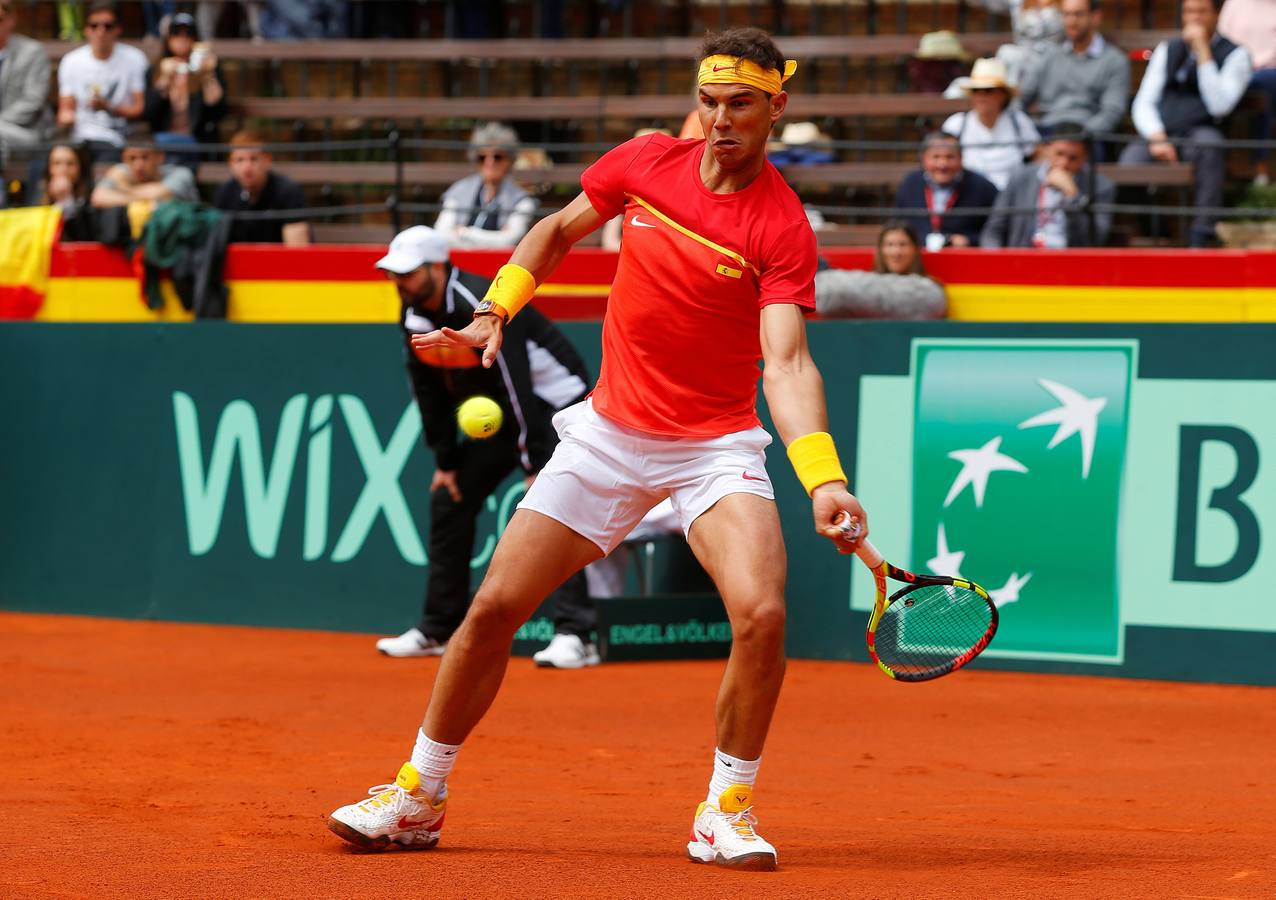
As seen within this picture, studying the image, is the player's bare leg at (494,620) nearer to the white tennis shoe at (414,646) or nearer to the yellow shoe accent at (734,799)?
the yellow shoe accent at (734,799)

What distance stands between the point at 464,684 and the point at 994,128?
26.5 ft

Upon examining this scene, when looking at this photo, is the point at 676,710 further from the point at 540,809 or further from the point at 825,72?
the point at 825,72

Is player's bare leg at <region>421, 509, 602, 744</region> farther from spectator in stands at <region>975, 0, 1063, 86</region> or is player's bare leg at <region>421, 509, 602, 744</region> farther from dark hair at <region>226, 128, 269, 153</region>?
spectator in stands at <region>975, 0, 1063, 86</region>

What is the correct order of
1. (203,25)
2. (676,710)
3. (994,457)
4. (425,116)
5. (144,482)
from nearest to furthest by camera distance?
1. (676,710)
2. (994,457)
3. (144,482)
4. (425,116)
5. (203,25)

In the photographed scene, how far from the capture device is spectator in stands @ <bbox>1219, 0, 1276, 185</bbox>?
11.9 metres

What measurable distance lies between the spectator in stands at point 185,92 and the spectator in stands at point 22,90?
824 mm

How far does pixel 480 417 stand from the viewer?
314 inches

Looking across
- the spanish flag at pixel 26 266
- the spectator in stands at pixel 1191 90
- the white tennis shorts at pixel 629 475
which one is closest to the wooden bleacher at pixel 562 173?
the spectator in stands at pixel 1191 90

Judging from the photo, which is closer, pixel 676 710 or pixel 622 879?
pixel 622 879

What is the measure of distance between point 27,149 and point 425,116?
3.29 metres

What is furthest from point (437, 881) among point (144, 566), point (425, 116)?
point (425, 116)

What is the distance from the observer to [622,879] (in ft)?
15.0

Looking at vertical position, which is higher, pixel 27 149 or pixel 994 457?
pixel 27 149

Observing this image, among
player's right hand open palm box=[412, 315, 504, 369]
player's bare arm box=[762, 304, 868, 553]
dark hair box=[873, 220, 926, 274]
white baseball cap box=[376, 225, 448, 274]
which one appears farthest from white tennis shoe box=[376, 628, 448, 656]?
player's bare arm box=[762, 304, 868, 553]
